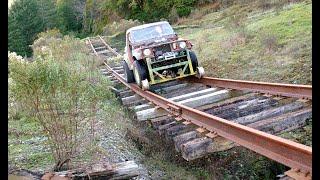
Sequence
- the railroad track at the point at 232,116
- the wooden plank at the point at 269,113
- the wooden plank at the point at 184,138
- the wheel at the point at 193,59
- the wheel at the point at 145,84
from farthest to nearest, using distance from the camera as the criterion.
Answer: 1. the wheel at the point at 193,59
2. the wheel at the point at 145,84
3. the wooden plank at the point at 269,113
4. the wooden plank at the point at 184,138
5. the railroad track at the point at 232,116

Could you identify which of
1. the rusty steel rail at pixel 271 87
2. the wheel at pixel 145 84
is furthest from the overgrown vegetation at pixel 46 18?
the rusty steel rail at pixel 271 87

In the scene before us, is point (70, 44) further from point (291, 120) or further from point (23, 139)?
point (291, 120)

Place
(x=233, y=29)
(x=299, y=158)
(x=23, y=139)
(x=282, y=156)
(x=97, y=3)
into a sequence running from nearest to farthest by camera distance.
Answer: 1. (x=299, y=158)
2. (x=282, y=156)
3. (x=23, y=139)
4. (x=233, y=29)
5. (x=97, y=3)

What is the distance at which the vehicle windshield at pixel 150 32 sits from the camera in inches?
402

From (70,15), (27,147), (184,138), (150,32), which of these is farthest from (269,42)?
(70,15)

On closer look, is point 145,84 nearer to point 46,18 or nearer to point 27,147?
point 27,147

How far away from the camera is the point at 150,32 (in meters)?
10.3

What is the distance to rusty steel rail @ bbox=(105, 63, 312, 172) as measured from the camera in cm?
338

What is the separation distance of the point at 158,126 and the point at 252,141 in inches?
95.4

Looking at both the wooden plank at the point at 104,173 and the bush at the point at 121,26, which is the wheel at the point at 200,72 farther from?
the bush at the point at 121,26
